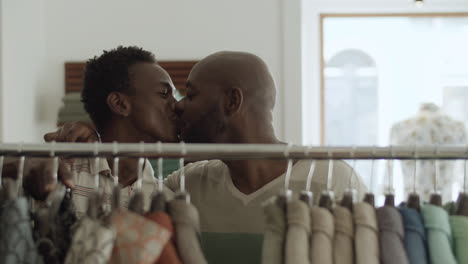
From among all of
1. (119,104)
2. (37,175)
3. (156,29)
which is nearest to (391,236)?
(37,175)

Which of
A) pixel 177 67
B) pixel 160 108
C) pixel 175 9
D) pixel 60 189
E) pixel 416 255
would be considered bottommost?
pixel 416 255

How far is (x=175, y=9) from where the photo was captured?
14.1 feet

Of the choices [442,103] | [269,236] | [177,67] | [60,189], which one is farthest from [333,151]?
[442,103]

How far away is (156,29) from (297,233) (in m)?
3.33

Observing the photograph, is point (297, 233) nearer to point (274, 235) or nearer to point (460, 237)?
point (274, 235)

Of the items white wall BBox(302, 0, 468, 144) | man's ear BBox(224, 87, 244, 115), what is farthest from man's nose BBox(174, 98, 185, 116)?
white wall BBox(302, 0, 468, 144)

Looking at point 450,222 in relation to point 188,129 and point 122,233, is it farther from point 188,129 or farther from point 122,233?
point 188,129

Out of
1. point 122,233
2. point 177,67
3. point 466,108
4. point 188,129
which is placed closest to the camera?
point 122,233

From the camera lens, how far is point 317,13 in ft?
15.7

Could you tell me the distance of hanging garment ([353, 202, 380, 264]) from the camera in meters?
1.11

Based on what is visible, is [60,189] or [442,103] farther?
[442,103]

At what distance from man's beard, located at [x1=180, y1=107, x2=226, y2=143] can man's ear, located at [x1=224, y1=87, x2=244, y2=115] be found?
0.02 meters

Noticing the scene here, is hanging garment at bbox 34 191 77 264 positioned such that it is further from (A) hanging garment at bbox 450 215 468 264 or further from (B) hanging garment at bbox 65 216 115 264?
(A) hanging garment at bbox 450 215 468 264

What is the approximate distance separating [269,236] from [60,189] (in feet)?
1.24
